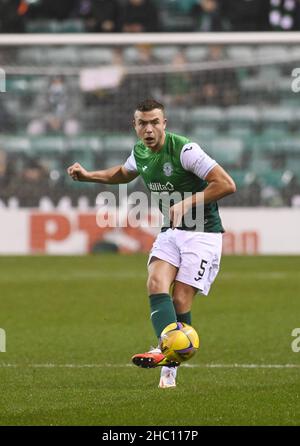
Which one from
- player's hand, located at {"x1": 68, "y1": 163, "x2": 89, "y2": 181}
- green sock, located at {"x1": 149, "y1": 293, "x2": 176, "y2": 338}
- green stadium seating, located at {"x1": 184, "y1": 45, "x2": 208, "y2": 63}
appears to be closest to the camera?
green sock, located at {"x1": 149, "y1": 293, "x2": 176, "y2": 338}

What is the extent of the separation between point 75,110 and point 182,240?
723 inches

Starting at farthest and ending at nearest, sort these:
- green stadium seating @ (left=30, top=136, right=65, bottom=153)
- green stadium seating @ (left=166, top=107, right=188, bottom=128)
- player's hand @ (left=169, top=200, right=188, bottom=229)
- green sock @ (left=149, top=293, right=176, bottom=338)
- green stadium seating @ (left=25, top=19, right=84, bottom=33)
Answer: green stadium seating @ (left=25, top=19, right=84, bottom=33) → green stadium seating @ (left=166, top=107, right=188, bottom=128) → green stadium seating @ (left=30, top=136, right=65, bottom=153) → green sock @ (left=149, top=293, right=176, bottom=338) → player's hand @ (left=169, top=200, right=188, bottom=229)

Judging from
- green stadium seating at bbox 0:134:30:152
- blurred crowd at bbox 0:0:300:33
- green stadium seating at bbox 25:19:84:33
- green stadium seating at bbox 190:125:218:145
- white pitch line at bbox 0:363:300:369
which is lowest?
white pitch line at bbox 0:363:300:369

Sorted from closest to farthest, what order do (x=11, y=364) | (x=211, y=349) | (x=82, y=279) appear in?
(x=11, y=364) < (x=211, y=349) < (x=82, y=279)

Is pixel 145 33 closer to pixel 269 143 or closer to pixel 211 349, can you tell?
pixel 269 143

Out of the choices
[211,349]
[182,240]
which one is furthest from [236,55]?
[182,240]

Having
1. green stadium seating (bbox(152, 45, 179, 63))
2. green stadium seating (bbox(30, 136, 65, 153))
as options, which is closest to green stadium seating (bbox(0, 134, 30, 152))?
green stadium seating (bbox(30, 136, 65, 153))

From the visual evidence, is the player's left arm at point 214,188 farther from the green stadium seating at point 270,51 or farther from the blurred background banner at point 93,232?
the green stadium seating at point 270,51

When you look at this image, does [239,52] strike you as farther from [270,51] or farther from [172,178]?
[172,178]

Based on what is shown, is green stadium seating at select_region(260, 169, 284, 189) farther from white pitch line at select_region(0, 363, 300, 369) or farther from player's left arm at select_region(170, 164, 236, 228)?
player's left arm at select_region(170, 164, 236, 228)

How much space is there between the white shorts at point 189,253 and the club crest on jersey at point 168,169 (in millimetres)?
457

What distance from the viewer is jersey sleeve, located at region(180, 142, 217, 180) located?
26.9 feet

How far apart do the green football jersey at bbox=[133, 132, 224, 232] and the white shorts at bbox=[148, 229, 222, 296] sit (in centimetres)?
8

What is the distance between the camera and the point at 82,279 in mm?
18750
